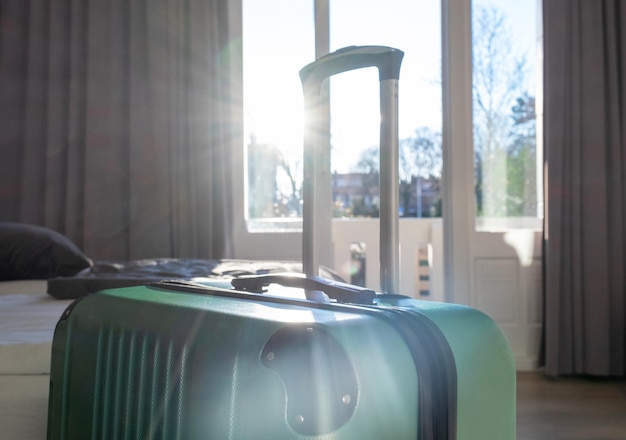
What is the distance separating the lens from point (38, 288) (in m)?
2.02

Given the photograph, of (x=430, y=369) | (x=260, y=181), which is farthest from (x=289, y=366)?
(x=260, y=181)

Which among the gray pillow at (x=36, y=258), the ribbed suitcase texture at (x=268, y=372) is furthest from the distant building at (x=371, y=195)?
the ribbed suitcase texture at (x=268, y=372)

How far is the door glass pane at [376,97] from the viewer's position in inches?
139

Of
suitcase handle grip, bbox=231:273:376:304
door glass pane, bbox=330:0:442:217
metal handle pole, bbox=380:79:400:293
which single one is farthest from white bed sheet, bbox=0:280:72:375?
door glass pane, bbox=330:0:442:217

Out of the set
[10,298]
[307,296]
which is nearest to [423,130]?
[10,298]

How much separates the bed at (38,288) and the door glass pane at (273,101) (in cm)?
119

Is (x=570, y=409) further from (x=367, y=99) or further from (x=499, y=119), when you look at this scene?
(x=367, y=99)

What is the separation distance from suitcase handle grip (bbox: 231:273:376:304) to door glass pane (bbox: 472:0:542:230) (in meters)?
2.69

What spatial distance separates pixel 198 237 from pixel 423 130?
150 cm

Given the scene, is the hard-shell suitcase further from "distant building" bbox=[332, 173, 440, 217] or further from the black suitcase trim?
"distant building" bbox=[332, 173, 440, 217]

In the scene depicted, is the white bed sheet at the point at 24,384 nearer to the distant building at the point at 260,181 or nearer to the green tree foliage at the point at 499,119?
the distant building at the point at 260,181

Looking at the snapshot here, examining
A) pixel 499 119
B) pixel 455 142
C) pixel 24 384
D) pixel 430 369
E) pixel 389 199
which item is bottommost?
pixel 24 384

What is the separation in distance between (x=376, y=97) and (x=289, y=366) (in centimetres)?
305

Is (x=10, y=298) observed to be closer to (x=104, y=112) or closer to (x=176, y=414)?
(x=176, y=414)
